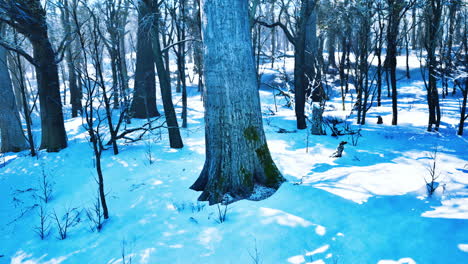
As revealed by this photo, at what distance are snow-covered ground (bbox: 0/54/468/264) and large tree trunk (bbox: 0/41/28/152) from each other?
415 cm

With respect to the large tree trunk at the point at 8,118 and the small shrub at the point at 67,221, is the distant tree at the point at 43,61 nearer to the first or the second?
the large tree trunk at the point at 8,118

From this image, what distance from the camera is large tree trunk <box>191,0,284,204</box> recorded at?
3.81m

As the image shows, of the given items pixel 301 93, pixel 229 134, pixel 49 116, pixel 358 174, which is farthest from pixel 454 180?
pixel 49 116

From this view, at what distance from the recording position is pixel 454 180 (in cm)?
367

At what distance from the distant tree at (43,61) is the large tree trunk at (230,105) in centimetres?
576

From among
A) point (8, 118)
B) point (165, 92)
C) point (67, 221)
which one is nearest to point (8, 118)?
point (8, 118)

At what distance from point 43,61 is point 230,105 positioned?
22.7 feet

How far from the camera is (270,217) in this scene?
3256 millimetres

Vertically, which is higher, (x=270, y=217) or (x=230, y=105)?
(x=230, y=105)

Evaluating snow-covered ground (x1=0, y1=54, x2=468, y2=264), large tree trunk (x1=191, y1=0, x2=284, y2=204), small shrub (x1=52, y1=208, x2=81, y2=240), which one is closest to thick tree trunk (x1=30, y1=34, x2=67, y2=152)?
snow-covered ground (x1=0, y1=54, x2=468, y2=264)

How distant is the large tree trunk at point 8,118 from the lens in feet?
Answer: 30.0

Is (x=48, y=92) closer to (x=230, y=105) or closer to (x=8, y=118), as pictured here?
(x=8, y=118)

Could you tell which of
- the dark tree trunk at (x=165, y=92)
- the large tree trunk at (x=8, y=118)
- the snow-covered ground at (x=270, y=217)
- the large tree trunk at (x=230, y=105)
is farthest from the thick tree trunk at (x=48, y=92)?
the large tree trunk at (x=230, y=105)

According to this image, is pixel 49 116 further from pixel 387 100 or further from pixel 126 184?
pixel 387 100
